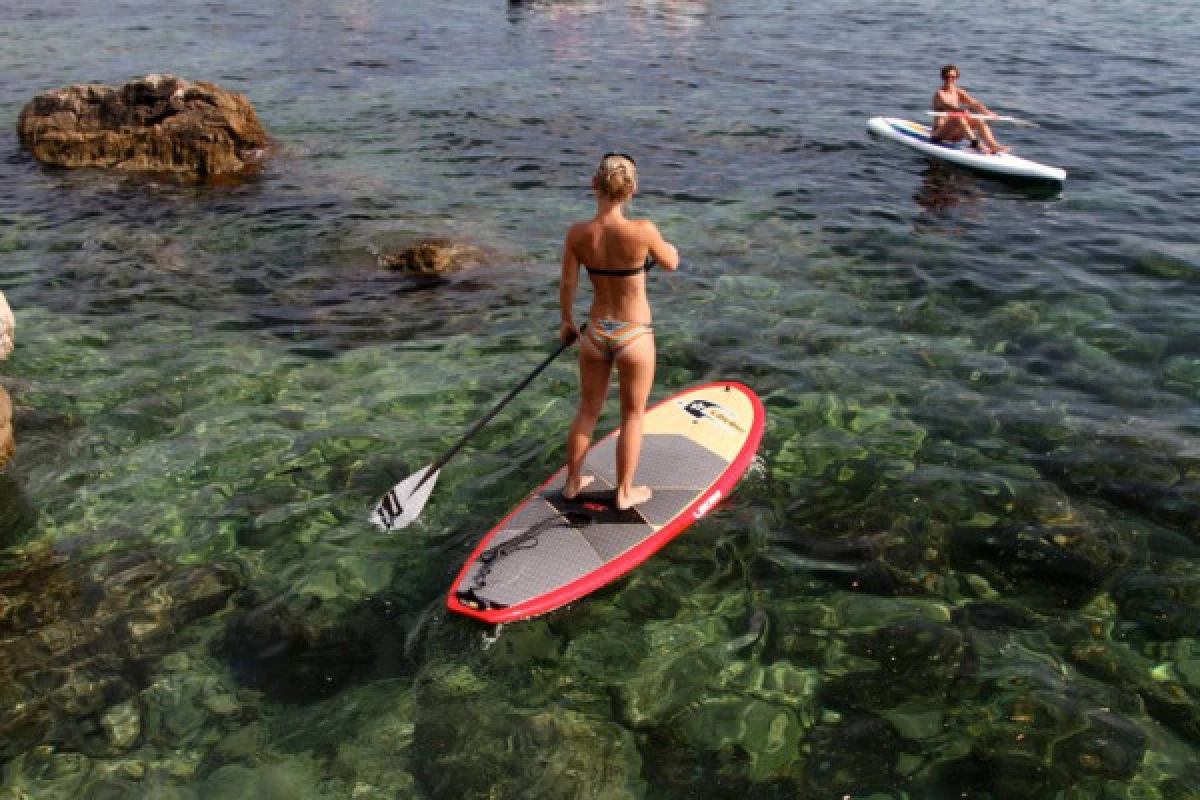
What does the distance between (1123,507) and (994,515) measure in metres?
1.20

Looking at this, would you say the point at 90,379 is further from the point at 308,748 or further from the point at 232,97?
the point at 232,97

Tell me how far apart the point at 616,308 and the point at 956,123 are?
48.1 ft

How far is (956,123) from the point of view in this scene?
18641 millimetres

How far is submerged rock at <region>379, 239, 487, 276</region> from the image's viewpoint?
13664mm

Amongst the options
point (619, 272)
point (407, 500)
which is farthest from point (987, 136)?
point (407, 500)

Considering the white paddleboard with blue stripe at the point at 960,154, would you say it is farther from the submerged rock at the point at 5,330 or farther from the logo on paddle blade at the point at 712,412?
the submerged rock at the point at 5,330

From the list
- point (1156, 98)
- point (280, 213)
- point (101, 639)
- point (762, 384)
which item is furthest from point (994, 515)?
point (1156, 98)

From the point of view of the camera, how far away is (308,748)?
586 cm

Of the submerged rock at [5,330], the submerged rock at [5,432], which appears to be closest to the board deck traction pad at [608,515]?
the submerged rock at [5,432]

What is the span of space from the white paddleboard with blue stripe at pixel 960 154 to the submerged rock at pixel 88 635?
15.9 m

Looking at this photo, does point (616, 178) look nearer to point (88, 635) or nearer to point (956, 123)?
point (88, 635)

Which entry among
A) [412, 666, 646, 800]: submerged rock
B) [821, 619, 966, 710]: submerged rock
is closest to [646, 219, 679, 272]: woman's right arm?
[821, 619, 966, 710]: submerged rock

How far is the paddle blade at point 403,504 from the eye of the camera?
781 cm

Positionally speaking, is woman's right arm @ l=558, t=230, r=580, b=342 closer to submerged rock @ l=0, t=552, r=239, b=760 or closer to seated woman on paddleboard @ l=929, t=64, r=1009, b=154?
submerged rock @ l=0, t=552, r=239, b=760
